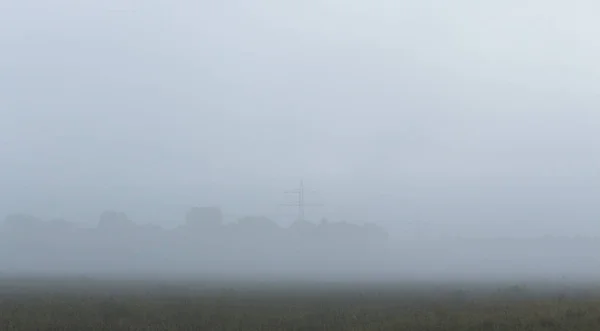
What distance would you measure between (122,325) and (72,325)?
2639 millimetres

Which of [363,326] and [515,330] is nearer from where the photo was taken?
[515,330]

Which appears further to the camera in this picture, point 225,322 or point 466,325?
point 225,322

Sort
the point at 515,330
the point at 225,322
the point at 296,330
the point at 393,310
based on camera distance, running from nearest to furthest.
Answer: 1. the point at 515,330
2. the point at 296,330
3. the point at 225,322
4. the point at 393,310

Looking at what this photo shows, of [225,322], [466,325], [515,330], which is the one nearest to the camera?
[515,330]

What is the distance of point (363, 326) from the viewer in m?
30.0

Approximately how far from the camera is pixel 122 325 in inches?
1240

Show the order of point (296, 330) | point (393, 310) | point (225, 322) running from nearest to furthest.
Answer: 1. point (296, 330)
2. point (225, 322)
3. point (393, 310)

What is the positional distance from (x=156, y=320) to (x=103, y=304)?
29.8 ft

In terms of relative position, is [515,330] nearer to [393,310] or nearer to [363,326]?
[363,326]

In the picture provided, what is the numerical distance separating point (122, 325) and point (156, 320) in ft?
8.22

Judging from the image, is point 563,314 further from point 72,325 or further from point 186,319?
point 72,325

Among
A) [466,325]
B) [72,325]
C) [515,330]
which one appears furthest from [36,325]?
[515,330]

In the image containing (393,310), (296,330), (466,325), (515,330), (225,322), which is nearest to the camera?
(515,330)

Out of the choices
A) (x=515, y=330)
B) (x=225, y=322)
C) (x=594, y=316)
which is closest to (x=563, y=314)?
(x=594, y=316)
